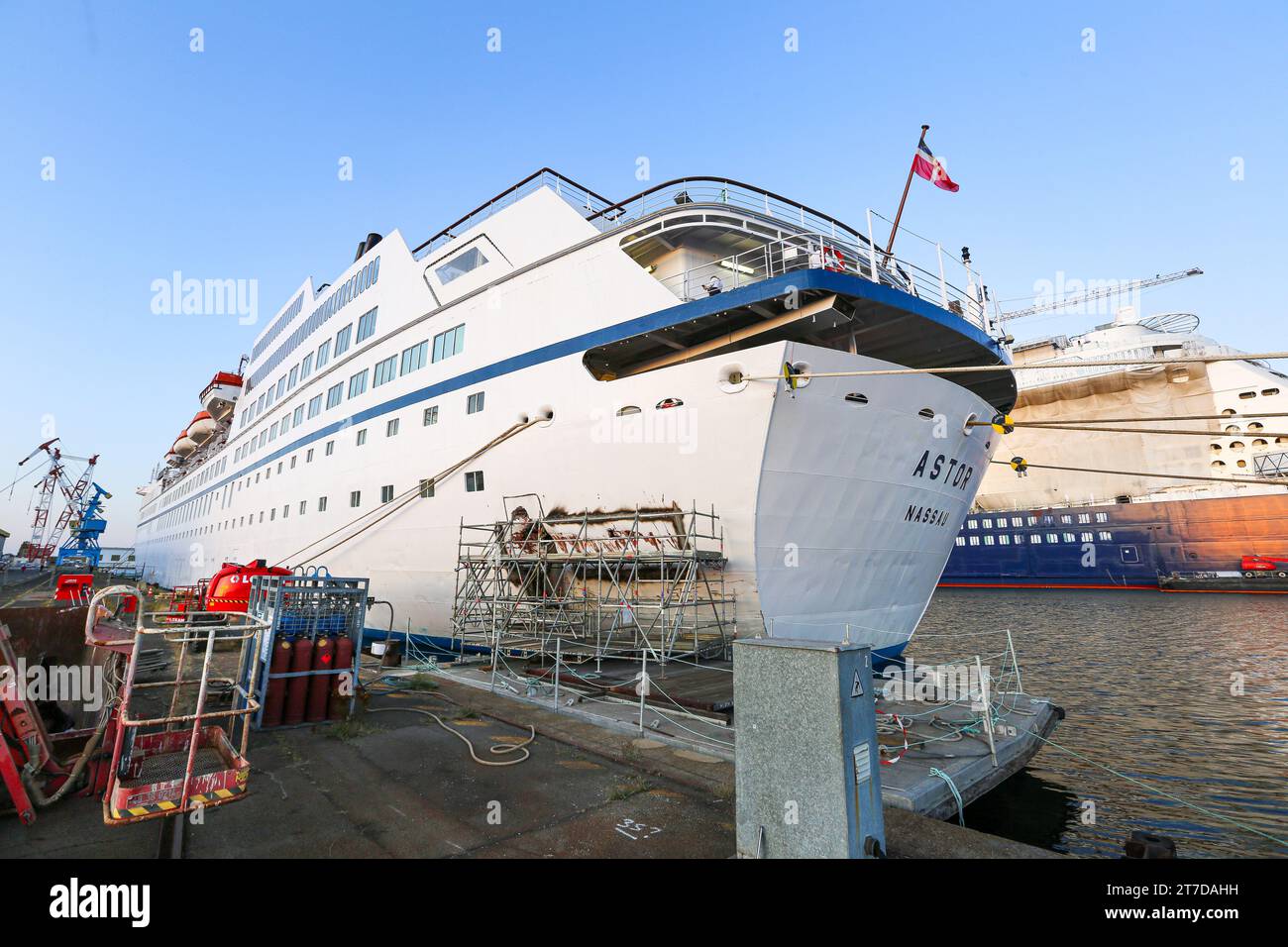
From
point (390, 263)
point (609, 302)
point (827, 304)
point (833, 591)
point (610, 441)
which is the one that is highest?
point (390, 263)

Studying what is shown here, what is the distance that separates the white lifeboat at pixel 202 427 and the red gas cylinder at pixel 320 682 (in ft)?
134

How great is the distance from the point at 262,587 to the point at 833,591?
935 centimetres

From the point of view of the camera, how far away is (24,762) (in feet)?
17.4

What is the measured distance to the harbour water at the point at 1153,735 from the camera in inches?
284

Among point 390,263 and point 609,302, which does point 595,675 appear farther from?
point 390,263

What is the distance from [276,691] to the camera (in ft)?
25.1

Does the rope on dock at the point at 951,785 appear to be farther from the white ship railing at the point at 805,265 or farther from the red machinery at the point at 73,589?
the red machinery at the point at 73,589

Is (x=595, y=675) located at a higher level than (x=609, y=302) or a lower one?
lower

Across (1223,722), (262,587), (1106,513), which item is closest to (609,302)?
(262,587)

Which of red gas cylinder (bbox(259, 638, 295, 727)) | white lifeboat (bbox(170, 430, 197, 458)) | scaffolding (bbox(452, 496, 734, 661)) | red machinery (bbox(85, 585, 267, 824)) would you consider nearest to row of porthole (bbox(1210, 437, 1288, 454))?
scaffolding (bbox(452, 496, 734, 661))

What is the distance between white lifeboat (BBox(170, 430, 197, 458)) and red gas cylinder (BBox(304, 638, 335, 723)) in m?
45.1

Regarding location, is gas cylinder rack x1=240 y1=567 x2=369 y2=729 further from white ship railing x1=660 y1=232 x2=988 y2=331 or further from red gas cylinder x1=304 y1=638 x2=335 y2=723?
white ship railing x1=660 y1=232 x2=988 y2=331

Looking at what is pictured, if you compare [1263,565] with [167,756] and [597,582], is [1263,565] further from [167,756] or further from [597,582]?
[167,756]

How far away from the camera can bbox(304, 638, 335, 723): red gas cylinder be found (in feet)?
25.9
